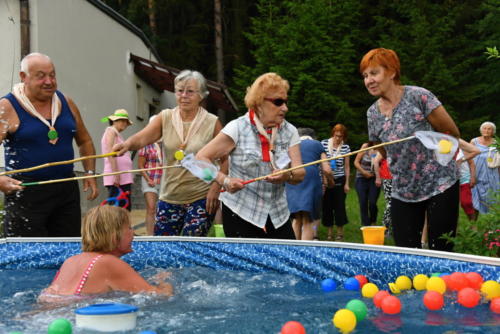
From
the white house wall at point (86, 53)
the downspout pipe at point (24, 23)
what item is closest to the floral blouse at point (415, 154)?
the downspout pipe at point (24, 23)

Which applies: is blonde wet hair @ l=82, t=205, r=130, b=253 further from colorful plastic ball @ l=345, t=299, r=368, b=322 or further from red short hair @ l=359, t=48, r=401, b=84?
red short hair @ l=359, t=48, r=401, b=84

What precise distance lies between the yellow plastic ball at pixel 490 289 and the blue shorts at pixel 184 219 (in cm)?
205

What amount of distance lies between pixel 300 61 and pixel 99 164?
13.4 meters

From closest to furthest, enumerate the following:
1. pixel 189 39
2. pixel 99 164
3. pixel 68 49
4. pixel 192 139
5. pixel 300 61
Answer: pixel 192 139
pixel 68 49
pixel 99 164
pixel 300 61
pixel 189 39

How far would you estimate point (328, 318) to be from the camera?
3.29 m

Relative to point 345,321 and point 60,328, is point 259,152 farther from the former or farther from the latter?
point 60,328

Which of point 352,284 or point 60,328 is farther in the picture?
point 352,284

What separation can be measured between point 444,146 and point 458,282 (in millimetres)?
768

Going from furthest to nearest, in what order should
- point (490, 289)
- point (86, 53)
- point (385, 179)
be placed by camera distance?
point (86, 53), point (385, 179), point (490, 289)

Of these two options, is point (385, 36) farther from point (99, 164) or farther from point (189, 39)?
point (99, 164)

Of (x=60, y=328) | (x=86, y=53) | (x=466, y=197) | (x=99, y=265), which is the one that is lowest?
(x=60, y=328)

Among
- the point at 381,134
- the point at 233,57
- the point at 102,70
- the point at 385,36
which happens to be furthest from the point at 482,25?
the point at 381,134

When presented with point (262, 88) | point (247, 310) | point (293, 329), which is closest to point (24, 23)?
point (262, 88)

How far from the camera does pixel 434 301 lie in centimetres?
338
